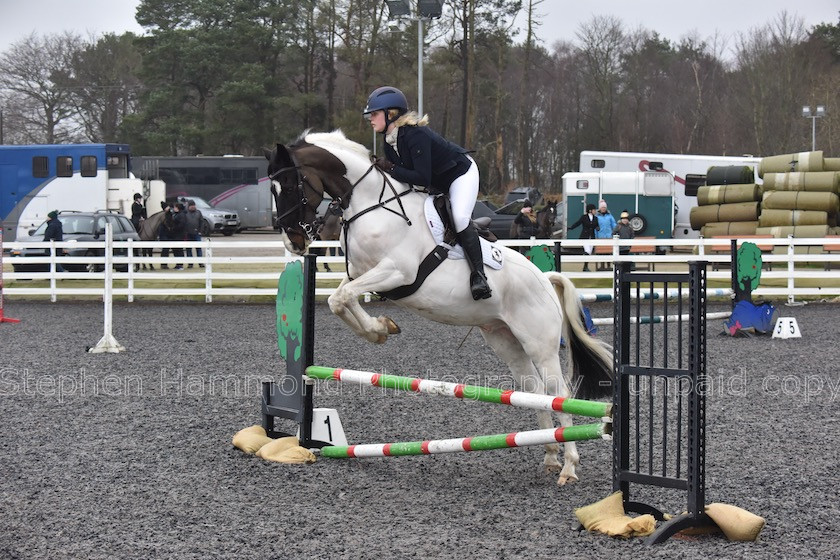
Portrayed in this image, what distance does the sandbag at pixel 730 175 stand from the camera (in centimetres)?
2392

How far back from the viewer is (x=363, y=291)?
5.14 m

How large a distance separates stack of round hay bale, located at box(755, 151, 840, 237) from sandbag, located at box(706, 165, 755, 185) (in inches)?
61.6

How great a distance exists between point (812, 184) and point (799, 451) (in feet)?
57.3

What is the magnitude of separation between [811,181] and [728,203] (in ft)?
7.52

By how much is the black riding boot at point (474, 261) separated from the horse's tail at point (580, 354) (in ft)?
2.00

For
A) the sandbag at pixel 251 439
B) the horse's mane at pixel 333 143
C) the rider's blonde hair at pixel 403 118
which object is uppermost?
the rider's blonde hair at pixel 403 118

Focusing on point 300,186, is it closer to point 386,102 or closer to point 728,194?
point 386,102

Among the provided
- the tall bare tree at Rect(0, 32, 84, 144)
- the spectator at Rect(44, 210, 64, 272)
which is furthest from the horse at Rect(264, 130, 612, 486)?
the tall bare tree at Rect(0, 32, 84, 144)

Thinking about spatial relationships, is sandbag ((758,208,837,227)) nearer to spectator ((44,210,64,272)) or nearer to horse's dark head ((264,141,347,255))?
spectator ((44,210,64,272))

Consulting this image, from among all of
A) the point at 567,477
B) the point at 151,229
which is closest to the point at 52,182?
the point at 151,229

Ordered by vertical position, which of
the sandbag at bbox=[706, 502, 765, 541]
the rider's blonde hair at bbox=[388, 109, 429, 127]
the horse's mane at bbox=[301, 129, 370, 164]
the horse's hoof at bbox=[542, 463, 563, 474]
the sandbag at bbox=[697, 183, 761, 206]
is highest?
the sandbag at bbox=[697, 183, 761, 206]

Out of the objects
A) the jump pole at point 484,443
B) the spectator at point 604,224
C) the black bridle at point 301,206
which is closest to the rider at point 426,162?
the black bridle at point 301,206

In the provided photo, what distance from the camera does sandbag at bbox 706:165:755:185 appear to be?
23.9 metres

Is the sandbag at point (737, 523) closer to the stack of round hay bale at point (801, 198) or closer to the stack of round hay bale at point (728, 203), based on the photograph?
the stack of round hay bale at point (801, 198)
